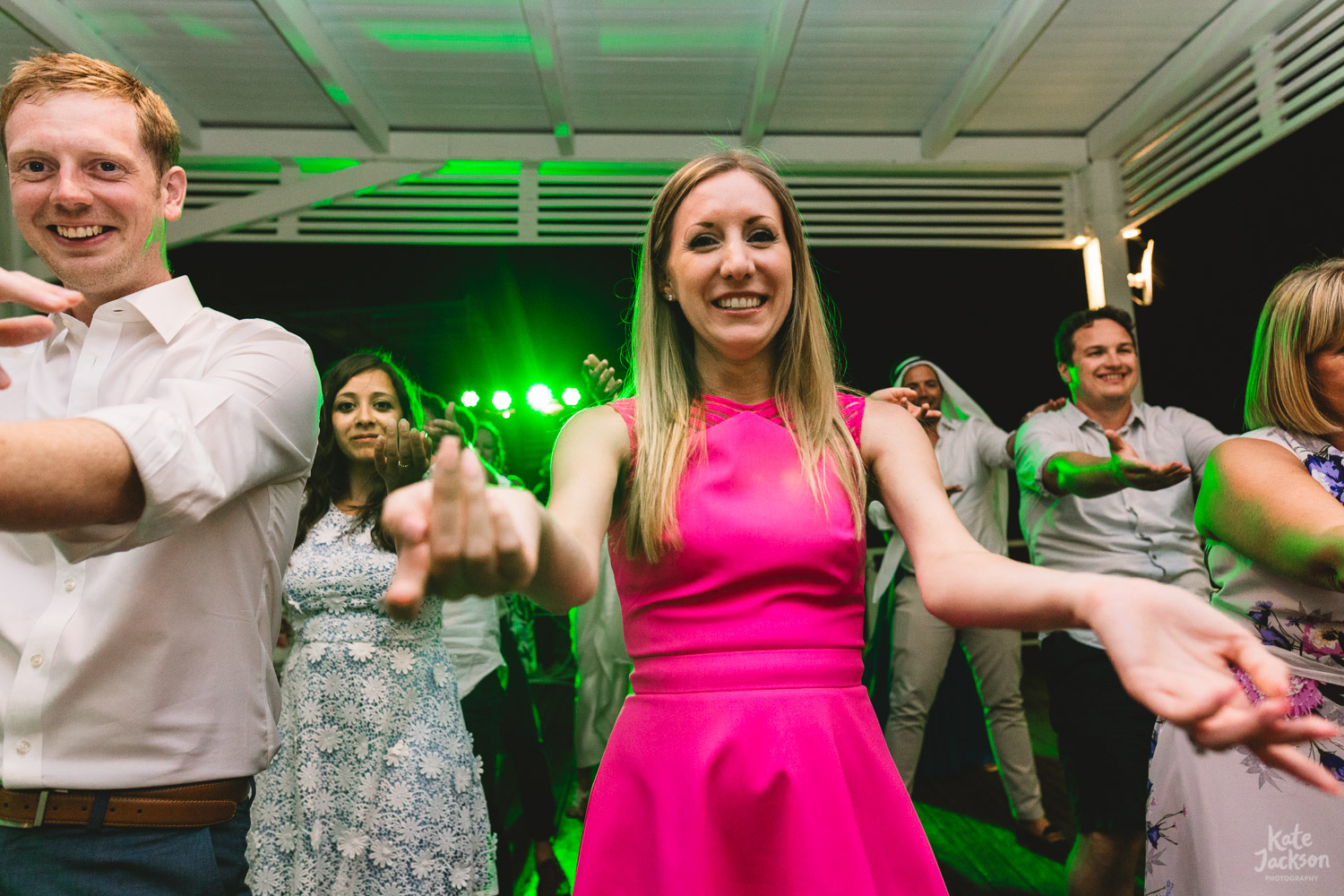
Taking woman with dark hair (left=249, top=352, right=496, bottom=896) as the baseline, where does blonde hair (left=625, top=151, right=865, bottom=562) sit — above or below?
above

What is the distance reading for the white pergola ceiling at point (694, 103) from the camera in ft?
12.8

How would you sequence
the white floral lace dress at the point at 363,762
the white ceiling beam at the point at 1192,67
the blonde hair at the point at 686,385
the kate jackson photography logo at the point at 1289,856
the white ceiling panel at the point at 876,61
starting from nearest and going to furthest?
the blonde hair at the point at 686,385, the kate jackson photography logo at the point at 1289,856, the white floral lace dress at the point at 363,762, the white ceiling beam at the point at 1192,67, the white ceiling panel at the point at 876,61

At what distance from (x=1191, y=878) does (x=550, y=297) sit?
480cm

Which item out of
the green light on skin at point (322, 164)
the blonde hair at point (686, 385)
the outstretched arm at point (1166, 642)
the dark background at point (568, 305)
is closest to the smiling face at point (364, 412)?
the blonde hair at point (686, 385)

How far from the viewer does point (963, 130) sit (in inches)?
203

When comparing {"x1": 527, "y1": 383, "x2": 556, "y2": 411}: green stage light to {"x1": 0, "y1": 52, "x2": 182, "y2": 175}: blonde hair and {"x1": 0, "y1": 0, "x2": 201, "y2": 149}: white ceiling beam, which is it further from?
{"x1": 0, "y1": 52, "x2": 182, "y2": 175}: blonde hair

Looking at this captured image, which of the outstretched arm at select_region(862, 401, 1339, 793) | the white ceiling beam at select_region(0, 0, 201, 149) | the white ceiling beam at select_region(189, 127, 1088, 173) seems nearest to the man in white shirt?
the outstretched arm at select_region(862, 401, 1339, 793)

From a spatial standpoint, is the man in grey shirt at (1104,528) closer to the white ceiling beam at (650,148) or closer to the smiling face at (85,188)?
the smiling face at (85,188)

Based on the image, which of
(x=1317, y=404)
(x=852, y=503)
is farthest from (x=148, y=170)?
(x=1317, y=404)

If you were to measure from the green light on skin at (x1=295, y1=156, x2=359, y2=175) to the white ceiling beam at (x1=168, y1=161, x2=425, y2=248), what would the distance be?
81mm

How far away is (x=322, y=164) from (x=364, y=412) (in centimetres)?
346

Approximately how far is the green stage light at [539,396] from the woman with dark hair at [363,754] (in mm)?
3416

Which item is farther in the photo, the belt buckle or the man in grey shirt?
the man in grey shirt

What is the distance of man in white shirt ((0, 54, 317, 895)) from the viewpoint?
2.97ft
